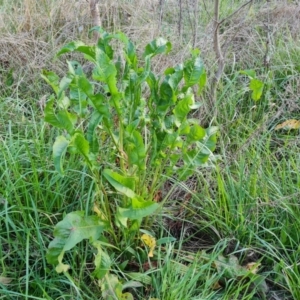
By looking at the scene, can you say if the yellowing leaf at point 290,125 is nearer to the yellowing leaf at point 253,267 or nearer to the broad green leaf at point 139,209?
the yellowing leaf at point 253,267

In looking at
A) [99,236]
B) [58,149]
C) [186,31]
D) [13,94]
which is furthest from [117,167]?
[186,31]

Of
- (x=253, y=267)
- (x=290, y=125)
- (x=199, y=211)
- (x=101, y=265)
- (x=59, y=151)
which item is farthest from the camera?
(x=290, y=125)

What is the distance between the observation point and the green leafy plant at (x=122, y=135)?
1.47 metres

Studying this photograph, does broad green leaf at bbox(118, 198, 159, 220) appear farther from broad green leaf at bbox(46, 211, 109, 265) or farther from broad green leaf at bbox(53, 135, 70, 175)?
broad green leaf at bbox(53, 135, 70, 175)

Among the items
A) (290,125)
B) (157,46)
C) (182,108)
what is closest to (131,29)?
(290,125)

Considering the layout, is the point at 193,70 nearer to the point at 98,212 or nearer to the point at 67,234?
the point at 98,212

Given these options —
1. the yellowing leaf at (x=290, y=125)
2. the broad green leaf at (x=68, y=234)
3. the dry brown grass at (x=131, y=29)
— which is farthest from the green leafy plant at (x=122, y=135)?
the dry brown grass at (x=131, y=29)

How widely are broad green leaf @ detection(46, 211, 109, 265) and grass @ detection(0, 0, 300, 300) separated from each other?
0.11 m

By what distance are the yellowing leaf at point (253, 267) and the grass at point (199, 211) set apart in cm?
2

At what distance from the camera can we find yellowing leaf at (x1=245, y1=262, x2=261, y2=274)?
64.9 inches

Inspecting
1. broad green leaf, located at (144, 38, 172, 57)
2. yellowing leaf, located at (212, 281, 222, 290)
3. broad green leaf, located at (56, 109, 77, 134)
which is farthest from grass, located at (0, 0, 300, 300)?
broad green leaf, located at (144, 38, 172, 57)

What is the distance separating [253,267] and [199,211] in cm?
37

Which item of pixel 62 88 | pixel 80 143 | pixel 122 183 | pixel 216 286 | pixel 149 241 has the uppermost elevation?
pixel 62 88

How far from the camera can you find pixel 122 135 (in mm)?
1713
